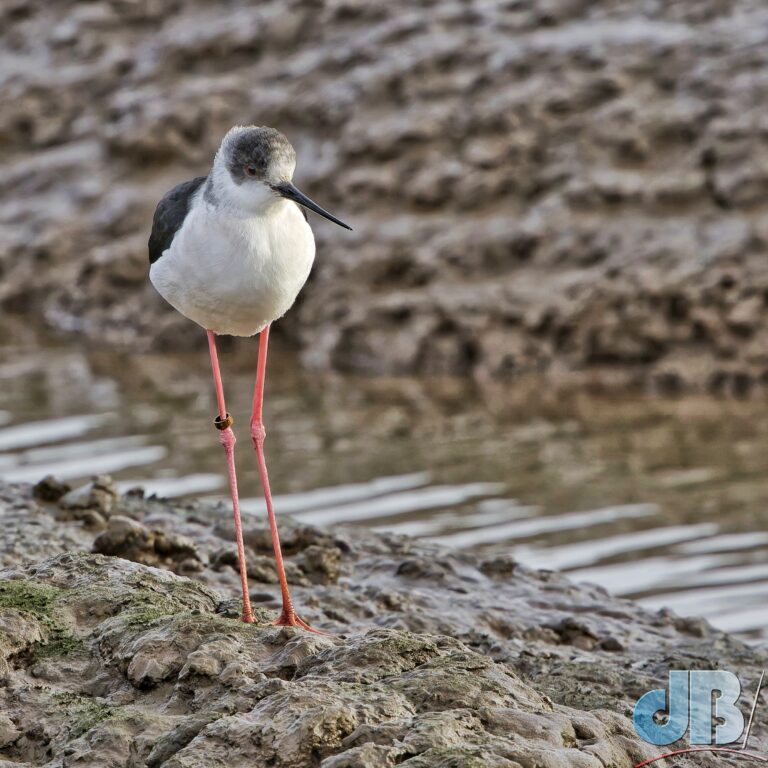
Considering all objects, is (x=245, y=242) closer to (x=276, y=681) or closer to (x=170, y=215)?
(x=170, y=215)

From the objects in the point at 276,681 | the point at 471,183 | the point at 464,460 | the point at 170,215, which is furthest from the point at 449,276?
the point at 276,681

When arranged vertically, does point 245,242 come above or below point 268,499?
above

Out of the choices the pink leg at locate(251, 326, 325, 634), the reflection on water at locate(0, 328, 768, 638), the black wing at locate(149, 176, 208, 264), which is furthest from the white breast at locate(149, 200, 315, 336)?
the reflection on water at locate(0, 328, 768, 638)

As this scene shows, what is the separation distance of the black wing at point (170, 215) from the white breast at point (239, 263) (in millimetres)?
104

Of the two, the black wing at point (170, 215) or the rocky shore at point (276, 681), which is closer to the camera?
the rocky shore at point (276, 681)

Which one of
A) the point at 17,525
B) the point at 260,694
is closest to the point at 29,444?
the point at 17,525

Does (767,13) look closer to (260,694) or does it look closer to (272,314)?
(272,314)

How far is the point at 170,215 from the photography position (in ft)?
16.0

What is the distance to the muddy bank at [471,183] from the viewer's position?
11289 millimetres

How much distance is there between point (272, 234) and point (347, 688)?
1666 millimetres

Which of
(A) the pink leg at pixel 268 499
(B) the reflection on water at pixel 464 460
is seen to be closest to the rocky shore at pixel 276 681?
(A) the pink leg at pixel 268 499

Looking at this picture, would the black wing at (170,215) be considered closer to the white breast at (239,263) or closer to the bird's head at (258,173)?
the white breast at (239,263)

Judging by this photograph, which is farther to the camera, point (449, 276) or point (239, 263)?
point (449, 276)

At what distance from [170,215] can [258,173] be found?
0.51 meters
